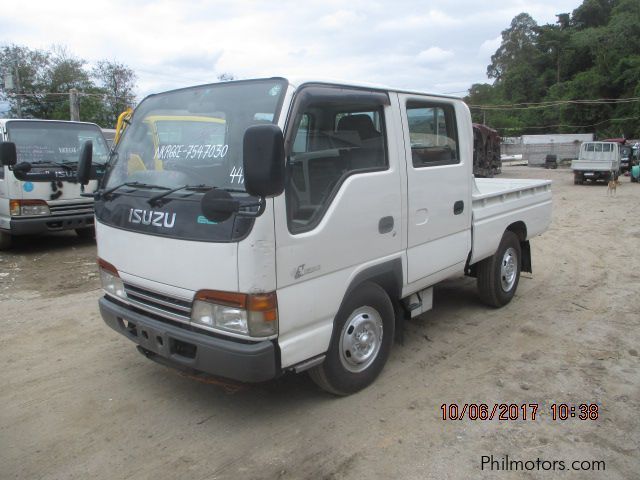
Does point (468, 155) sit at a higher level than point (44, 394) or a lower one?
higher

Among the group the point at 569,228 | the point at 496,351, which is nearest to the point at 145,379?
the point at 496,351

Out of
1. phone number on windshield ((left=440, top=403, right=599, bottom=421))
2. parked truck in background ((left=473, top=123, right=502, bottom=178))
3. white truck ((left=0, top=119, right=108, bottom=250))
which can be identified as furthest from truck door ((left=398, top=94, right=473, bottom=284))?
parked truck in background ((left=473, top=123, right=502, bottom=178))

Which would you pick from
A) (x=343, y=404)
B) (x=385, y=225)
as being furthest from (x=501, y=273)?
(x=343, y=404)

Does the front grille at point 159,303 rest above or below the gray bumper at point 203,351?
above

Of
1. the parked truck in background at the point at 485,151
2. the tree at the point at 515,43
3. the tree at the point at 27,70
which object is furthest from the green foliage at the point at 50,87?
the tree at the point at 515,43

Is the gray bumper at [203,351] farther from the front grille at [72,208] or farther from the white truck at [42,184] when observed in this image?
the front grille at [72,208]

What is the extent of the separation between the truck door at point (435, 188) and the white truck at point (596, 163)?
2020cm

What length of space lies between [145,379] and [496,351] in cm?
290

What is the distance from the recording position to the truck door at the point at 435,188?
3752mm

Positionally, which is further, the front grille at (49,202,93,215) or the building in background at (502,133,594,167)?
the building in background at (502,133,594,167)

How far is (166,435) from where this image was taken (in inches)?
122

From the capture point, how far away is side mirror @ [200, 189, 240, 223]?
101 inches

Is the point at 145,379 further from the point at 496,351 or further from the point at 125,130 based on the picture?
the point at 496,351

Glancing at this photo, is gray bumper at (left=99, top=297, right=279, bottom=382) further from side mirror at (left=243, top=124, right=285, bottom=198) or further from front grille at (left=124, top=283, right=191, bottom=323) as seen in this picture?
side mirror at (left=243, top=124, right=285, bottom=198)
